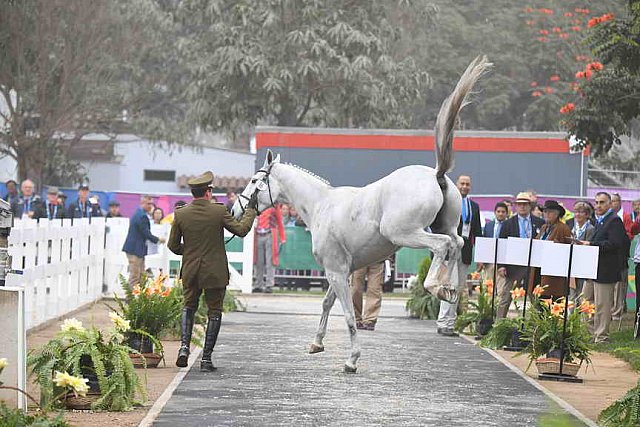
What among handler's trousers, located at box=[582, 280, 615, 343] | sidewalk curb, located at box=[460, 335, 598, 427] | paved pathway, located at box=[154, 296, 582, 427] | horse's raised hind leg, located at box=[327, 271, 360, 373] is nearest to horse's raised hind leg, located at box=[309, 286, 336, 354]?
paved pathway, located at box=[154, 296, 582, 427]

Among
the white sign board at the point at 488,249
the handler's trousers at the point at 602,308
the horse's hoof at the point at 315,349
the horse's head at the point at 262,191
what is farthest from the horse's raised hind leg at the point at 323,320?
the handler's trousers at the point at 602,308

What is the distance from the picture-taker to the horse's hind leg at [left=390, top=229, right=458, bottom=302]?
14211 millimetres

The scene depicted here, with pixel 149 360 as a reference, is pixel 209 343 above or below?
above

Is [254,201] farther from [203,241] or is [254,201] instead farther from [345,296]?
[345,296]

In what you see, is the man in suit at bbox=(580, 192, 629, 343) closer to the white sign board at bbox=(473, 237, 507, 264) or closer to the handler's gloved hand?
the white sign board at bbox=(473, 237, 507, 264)

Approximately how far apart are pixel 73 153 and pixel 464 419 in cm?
5299

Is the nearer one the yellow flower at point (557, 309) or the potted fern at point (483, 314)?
the yellow flower at point (557, 309)

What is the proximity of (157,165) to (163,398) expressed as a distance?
178 ft

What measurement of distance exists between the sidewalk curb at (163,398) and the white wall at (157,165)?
160 feet

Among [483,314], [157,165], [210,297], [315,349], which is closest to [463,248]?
[483,314]

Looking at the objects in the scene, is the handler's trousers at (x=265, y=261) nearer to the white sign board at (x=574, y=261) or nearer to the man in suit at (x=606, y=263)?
the man in suit at (x=606, y=263)

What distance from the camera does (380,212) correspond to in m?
15.0

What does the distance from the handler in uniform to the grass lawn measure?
14.9 feet

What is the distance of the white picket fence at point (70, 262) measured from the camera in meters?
18.5
